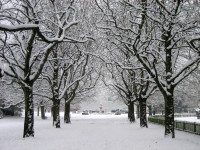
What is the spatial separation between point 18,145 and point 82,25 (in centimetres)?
1438

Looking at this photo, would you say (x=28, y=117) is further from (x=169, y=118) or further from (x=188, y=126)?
(x=188, y=126)

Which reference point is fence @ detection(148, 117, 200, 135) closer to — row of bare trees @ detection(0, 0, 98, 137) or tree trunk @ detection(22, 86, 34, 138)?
row of bare trees @ detection(0, 0, 98, 137)

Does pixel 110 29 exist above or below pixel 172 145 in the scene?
above

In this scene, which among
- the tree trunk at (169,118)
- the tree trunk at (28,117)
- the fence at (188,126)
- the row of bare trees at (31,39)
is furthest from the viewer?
the fence at (188,126)

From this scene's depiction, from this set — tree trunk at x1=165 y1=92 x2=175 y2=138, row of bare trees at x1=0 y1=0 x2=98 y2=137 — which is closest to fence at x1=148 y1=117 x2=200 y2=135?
tree trunk at x1=165 y1=92 x2=175 y2=138

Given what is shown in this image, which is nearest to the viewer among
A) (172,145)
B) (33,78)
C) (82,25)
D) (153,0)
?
(172,145)

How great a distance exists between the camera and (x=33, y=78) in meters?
18.7

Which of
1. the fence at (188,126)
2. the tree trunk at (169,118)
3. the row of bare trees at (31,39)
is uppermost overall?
the row of bare trees at (31,39)

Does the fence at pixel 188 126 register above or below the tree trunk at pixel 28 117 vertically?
below

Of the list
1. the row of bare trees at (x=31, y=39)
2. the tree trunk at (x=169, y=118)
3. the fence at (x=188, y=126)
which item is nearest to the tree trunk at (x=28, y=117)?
the row of bare trees at (x=31, y=39)

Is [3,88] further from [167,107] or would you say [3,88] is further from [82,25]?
[167,107]

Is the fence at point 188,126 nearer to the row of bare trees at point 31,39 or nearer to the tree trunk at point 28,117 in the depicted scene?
the row of bare trees at point 31,39

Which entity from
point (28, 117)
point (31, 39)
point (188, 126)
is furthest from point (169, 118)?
point (31, 39)

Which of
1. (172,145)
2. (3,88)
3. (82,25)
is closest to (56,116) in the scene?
(82,25)
